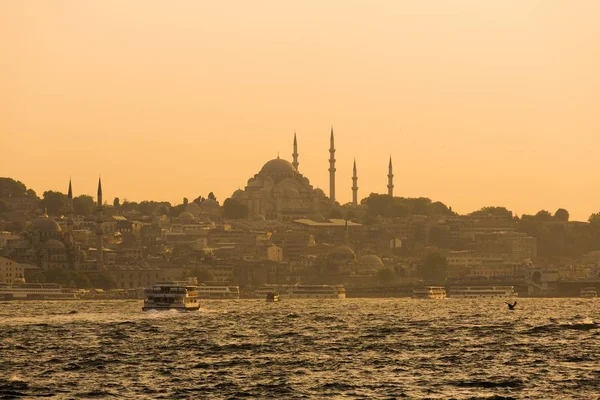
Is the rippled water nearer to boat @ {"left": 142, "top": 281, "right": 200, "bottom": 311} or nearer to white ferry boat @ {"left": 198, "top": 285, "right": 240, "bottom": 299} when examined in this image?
boat @ {"left": 142, "top": 281, "right": 200, "bottom": 311}

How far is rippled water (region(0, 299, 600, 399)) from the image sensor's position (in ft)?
172

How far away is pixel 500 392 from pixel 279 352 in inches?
724

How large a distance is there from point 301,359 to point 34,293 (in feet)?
425

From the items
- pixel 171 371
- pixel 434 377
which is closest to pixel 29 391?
pixel 171 371

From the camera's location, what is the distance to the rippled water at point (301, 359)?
52.4 m

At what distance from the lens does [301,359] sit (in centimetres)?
6438

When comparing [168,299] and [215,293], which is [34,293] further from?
[168,299]

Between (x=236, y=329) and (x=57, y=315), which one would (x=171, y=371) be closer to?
(x=236, y=329)

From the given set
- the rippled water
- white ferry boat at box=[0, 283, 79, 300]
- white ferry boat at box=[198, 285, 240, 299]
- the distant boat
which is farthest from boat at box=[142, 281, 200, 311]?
white ferry boat at box=[198, 285, 240, 299]

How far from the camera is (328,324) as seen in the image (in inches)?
3851

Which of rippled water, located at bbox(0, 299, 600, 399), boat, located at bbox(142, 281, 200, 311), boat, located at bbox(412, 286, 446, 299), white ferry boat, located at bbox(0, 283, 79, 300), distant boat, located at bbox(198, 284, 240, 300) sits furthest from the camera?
distant boat, located at bbox(198, 284, 240, 300)

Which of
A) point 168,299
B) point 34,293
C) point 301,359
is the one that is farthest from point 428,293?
point 301,359

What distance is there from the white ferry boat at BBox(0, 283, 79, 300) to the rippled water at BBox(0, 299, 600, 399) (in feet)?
302

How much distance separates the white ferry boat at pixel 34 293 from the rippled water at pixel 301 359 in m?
92.0
